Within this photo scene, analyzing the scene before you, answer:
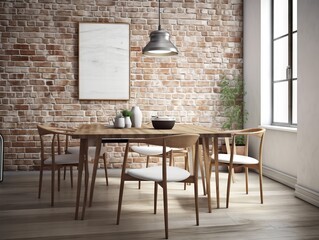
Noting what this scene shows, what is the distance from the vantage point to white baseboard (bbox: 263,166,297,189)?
15.1ft

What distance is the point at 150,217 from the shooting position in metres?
3.38

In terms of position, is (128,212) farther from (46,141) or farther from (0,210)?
(46,141)

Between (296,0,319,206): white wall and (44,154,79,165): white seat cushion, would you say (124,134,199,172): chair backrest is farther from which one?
(296,0,319,206): white wall

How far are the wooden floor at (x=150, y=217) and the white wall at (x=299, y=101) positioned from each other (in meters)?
0.31

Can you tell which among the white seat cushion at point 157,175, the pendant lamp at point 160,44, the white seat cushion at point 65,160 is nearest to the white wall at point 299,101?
the pendant lamp at point 160,44

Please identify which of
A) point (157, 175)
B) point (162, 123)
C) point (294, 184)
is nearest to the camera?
point (157, 175)

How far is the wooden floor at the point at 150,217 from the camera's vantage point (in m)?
2.93

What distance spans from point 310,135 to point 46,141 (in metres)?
Result: 3.71

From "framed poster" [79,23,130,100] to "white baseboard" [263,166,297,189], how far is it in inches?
90.1

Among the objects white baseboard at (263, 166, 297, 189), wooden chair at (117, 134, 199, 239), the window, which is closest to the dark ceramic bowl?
wooden chair at (117, 134, 199, 239)

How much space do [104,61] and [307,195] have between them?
11.1 feet

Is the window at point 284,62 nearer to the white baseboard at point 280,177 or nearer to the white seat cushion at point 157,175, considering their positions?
the white baseboard at point 280,177

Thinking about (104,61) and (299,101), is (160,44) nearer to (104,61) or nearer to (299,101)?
(299,101)

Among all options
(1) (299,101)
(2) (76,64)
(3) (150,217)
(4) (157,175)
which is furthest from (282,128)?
(2) (76,64)
